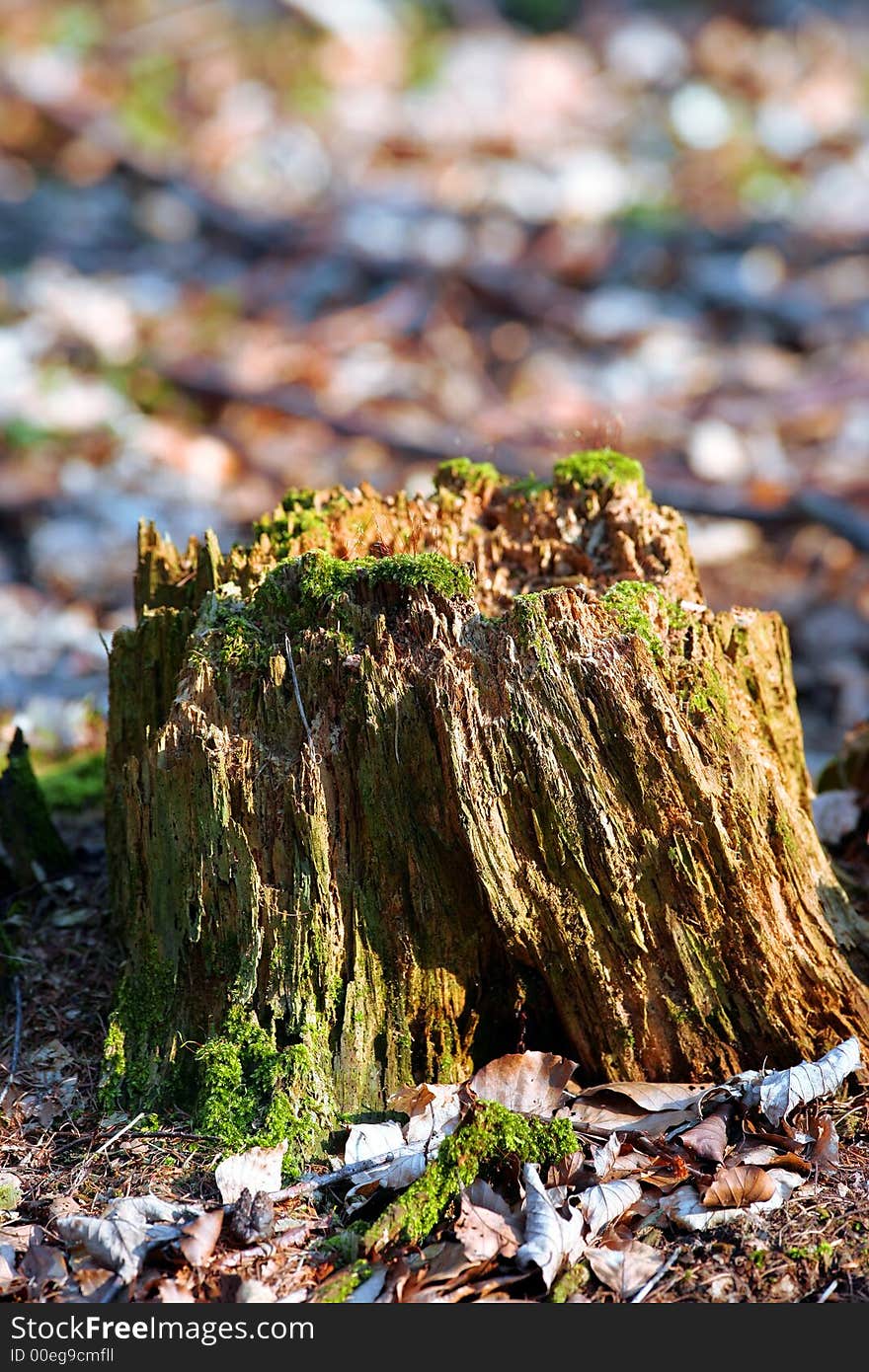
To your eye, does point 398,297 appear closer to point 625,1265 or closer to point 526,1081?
point 526,1081

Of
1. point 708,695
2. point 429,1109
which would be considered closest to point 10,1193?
point 429,1109

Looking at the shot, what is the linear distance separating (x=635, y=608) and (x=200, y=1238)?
6.23 feet

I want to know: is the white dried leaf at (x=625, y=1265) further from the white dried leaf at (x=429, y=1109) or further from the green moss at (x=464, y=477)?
the green moss at (x=464, y=477)

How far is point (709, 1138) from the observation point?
272 centimetres

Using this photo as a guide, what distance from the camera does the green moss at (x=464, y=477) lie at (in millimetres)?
3926

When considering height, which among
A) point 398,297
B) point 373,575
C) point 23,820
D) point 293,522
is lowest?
point 23,820

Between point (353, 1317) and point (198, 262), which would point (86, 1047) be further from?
point (198, 262)

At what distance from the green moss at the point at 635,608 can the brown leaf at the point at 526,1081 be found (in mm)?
1135

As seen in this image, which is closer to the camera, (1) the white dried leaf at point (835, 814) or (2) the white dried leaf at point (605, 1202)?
(2) the white dried leaf at point (605, 1202)

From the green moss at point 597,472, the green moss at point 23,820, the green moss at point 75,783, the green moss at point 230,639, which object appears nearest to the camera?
the green moss at point 230,639

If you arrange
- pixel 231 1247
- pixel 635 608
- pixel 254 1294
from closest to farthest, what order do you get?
1. pixel 254 1294
2. pixel 231 1247
3. pixel 635 608

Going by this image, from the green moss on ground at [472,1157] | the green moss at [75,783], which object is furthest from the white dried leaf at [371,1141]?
the green moss at [75,783]

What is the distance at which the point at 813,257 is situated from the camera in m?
10.6

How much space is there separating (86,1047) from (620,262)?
9426 millimetres
